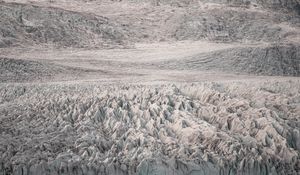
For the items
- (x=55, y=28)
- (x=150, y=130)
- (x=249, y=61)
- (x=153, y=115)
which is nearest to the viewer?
A: (x=150, y=130)

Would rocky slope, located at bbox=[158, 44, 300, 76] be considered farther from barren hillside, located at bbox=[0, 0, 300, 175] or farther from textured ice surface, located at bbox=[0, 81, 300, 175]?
textured ice surface, located at bbox=[0, 81, 300, 175]

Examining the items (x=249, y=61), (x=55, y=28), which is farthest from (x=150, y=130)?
(x=55, y=28)

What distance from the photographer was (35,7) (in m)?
23.6

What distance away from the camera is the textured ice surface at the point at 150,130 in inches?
327

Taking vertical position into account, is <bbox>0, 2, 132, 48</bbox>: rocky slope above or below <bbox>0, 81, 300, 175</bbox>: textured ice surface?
above

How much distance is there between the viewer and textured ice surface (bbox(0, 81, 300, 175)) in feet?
27.2

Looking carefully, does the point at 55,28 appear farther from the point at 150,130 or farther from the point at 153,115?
the point at 150,130

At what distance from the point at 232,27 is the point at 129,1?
21.2ft

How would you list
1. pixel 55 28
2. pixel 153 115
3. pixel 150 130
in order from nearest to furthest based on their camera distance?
pixel 150 130 < pixel 153 115 < pixel 55 28

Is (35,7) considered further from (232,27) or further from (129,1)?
(232,27)

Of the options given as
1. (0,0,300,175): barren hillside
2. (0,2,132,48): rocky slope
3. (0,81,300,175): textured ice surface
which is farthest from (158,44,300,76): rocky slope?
(0,81,300,175): textured ice surface

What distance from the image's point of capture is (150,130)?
30.4 ft

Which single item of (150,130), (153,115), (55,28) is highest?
(55,28)

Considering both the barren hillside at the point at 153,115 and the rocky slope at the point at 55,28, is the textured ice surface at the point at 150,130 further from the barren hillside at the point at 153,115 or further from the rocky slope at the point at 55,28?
the rocky slope at the point at 55,28
